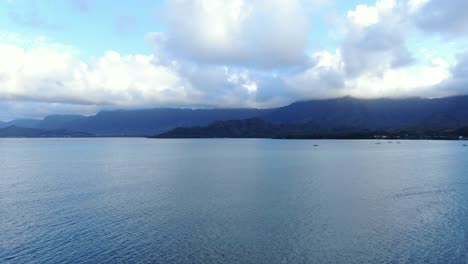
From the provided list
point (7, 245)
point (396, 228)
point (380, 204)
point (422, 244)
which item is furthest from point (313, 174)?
point (7, 245)

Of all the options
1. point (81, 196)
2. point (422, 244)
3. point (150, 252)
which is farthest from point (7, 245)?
point (422, 244)

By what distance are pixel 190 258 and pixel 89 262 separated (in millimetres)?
8004

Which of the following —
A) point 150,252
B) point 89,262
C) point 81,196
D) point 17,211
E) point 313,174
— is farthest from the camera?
point 313,174

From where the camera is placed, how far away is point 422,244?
35062mm

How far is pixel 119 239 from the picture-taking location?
36.2m

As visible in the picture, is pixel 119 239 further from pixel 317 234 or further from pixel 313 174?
pixel 313 174

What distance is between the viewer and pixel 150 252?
1294 inches

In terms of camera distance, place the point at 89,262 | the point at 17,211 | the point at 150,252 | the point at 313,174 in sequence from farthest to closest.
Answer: the point at 313,174 → the point at 17,211 → the point at 150,252 → the point at 89,262

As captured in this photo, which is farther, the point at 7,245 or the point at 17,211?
the point at 17,211

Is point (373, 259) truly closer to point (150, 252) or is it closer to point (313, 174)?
point (150, 252)

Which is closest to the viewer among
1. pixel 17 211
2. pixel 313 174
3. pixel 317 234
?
pixel 317 234

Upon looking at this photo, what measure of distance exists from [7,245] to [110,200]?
70.5 ft

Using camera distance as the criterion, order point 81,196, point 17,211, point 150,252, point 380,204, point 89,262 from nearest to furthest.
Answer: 1. point 89,262
2. point 150,252
3. point 17,211
4. point 380,204
5. point 81,196

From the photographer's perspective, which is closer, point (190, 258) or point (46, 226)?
point (190, 258)
